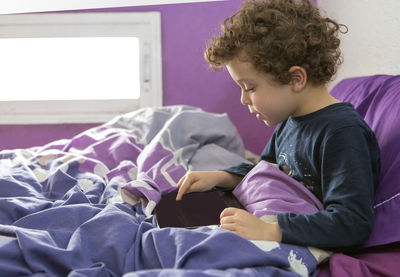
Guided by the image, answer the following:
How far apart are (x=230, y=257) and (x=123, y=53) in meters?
1.78

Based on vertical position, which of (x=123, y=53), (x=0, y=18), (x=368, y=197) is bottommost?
(x=368, y=197)

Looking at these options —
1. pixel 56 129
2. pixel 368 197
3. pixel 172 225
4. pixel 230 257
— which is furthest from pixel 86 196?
pixel 56 129

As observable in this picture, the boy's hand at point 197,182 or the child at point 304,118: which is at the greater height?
the child at point 304,118

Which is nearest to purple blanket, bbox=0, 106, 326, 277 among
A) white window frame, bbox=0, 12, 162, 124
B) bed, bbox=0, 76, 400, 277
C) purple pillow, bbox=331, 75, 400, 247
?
bed, bbox=0, 76, 400, 277

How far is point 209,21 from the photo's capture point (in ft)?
7.39

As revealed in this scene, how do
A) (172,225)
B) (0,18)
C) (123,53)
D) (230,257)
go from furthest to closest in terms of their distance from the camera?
(123,53) < (0,18) < (172,225) < (230,257)

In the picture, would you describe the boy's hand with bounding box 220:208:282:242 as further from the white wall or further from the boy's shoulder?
the white wall

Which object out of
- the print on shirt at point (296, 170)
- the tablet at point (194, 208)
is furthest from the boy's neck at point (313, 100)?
the tablet at point (194, 208)

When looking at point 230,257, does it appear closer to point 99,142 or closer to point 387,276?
point 387,276

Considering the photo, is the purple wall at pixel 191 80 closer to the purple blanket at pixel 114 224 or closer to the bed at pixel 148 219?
the purple blanket at pixel 114 224

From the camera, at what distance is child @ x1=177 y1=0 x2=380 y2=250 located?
810mm

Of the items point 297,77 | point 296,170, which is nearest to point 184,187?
point 296,170

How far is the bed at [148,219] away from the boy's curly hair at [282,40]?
0.21 m

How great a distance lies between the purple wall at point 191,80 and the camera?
2.24 m
